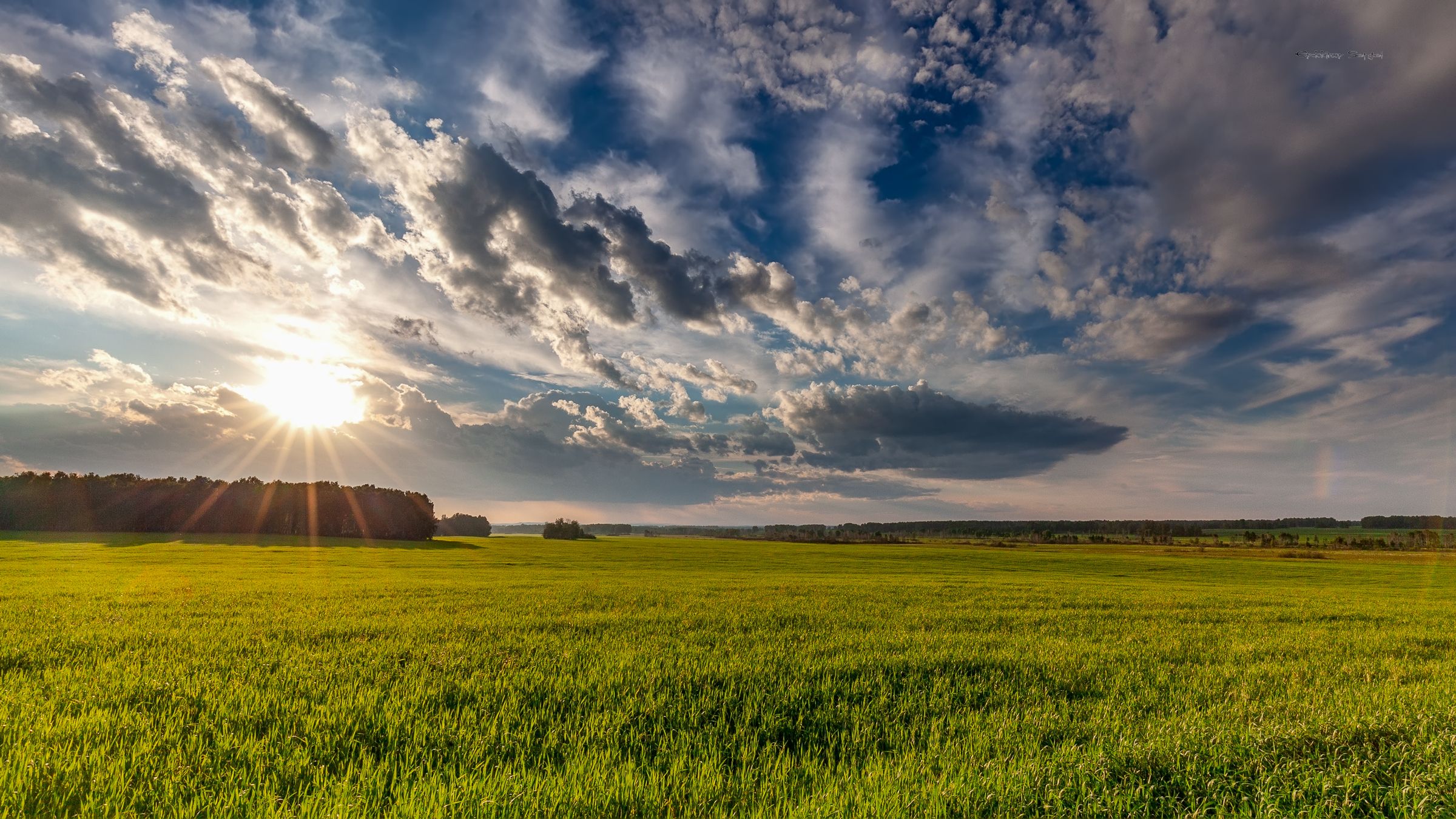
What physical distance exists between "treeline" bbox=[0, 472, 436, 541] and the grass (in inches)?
4422

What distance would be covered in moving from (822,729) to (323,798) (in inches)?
166

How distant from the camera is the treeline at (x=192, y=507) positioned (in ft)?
298

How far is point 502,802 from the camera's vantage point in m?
3.72

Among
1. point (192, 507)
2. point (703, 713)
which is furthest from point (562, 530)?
point (703, 713)

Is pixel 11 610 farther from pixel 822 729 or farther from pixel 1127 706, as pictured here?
pixel 1127 706

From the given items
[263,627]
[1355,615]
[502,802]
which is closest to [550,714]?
[502,802]

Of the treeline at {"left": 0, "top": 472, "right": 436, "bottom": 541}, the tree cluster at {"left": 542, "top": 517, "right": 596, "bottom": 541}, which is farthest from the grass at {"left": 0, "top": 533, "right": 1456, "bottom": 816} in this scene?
the tree cluster at {"left": 542, "top": 517, "right": 596, "bottom": 541}

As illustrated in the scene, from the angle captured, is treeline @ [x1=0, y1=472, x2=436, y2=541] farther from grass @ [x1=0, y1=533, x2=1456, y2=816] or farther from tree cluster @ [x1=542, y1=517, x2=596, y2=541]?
grass @ [x1=0, y1=533, x2=1456, y2=816]

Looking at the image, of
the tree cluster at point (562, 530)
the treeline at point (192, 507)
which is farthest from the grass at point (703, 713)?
the tree cluster at point (562, 530)

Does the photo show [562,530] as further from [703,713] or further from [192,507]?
[703,713]

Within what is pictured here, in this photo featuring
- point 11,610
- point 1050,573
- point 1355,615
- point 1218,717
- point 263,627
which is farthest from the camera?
point 1050,573

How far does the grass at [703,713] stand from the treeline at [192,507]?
368 ft

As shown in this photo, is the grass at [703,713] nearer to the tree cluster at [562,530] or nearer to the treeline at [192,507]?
the treeline at [192,507]

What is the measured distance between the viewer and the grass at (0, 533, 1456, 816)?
3934 mm
